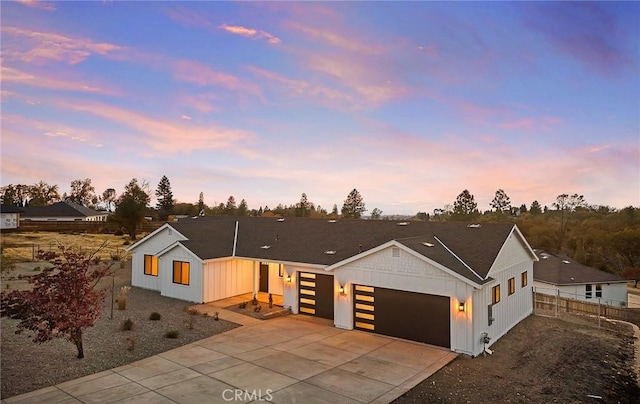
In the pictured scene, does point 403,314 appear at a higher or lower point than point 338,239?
lower

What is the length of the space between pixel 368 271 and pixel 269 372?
5.52 metres

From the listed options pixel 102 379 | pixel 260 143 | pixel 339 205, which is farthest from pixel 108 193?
pixel 102 379

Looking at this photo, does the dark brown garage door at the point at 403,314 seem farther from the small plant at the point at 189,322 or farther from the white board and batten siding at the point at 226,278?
the white board and batten siding at the point at 226,278

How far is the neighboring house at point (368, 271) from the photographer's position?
12531 mm

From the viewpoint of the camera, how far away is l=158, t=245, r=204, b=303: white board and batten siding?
1802cm

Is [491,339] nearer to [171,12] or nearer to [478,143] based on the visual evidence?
[478,143]

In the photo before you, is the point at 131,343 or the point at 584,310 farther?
the point at 584,310

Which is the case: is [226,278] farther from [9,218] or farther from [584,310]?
[9,218]

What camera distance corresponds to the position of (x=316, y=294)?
53.7 feet

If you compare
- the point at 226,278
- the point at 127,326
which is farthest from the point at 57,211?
the point at 127,326

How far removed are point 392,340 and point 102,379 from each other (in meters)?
8.94

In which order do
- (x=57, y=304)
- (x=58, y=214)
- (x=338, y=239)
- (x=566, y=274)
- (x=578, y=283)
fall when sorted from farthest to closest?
(x=58, y=214), (x=566, y=274), (x=578, y=283), (x=338, y=239), (x=57, y=304)

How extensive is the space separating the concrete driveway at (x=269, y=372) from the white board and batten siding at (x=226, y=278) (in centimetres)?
506

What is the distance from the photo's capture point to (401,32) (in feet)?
63.3
